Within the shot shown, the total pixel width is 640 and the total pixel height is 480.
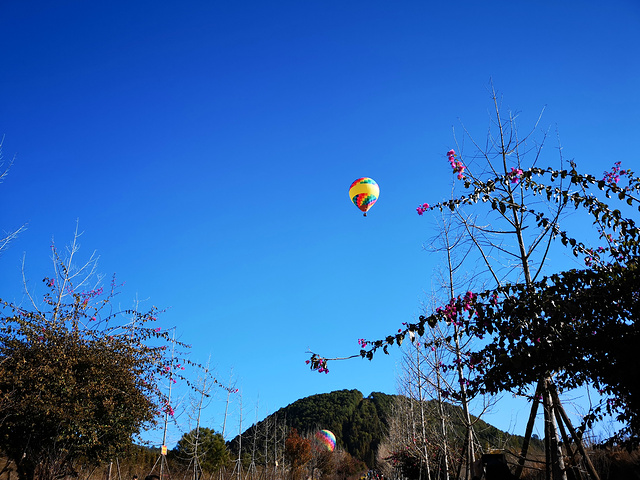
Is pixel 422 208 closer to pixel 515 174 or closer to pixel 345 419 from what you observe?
pixel 515 174

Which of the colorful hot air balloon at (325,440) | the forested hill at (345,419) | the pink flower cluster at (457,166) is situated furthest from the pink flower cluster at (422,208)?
the forested hill at (345,419)

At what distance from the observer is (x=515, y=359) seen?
393 cm

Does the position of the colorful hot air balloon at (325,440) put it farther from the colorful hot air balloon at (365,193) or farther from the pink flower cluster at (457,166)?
the pink flower cluster at (457,166)

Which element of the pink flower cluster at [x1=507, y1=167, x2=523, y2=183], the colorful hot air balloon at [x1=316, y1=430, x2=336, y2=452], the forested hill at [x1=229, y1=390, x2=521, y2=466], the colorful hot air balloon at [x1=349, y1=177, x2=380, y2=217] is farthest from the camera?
the forested hill at [x1=229, y1=390, x2=521, y2=466]

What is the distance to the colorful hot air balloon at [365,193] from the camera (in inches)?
668

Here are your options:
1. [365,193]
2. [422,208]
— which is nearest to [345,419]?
[365,193]

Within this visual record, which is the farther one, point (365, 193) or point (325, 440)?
point (325, 440)

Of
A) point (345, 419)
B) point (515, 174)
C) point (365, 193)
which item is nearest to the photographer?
point (515, 174)

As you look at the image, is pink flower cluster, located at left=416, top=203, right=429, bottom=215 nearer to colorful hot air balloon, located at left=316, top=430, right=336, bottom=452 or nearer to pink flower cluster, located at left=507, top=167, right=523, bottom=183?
pink flower cluster, located at left=507, top=167, right=523, bottom=183

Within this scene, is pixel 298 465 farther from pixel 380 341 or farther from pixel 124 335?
pixel 380 341

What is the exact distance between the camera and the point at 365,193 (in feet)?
55.7

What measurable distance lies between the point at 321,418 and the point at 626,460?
2463 inches

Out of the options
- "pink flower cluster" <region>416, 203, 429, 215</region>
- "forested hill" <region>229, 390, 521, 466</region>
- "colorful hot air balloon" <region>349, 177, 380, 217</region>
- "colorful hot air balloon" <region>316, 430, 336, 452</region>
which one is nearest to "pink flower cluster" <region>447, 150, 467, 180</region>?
"pink flower cluster" <region>416, 203, 429, 215</region>

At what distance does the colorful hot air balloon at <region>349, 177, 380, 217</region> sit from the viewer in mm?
16969
